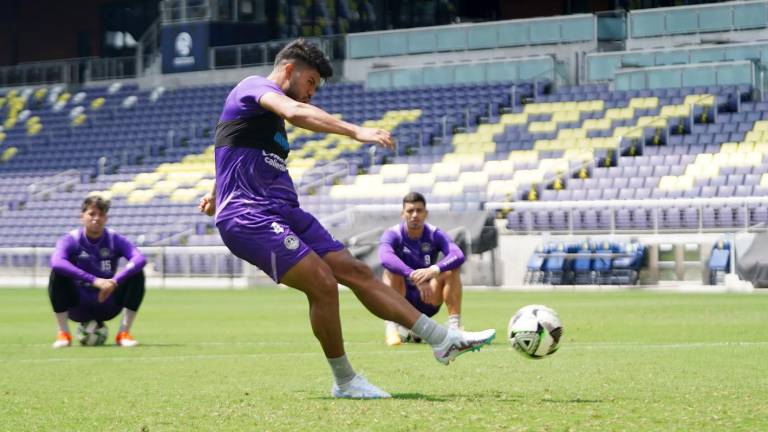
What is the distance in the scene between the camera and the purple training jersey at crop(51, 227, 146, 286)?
13875 millimetres

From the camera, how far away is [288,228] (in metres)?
8.32

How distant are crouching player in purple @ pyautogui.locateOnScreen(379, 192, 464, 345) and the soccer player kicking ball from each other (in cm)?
514

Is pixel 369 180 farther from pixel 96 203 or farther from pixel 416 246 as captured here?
pixel 96 203

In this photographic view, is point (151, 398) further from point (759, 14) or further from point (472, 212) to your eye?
point (759, 14)

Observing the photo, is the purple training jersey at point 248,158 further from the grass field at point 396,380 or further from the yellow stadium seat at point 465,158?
the yellow stadium seat at point 465,158

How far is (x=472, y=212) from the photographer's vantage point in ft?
99.7

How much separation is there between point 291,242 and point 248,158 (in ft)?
1.85

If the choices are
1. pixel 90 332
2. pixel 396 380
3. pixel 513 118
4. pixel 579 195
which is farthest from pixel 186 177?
pixel 396 380

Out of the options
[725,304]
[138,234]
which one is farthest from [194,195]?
[725,304]

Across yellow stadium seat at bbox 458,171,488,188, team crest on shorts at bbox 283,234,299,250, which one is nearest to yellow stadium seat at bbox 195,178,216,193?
yellow stadium seat at bbox 458,171,488,188

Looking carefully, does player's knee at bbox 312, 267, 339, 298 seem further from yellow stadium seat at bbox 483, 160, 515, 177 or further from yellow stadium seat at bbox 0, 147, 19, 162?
yellow stadium seat at bbox 0, 147, 19, 162

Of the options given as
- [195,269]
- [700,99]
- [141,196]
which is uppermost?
[700,99]

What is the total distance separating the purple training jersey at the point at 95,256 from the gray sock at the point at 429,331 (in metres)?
6.21

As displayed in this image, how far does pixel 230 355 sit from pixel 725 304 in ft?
34.1
